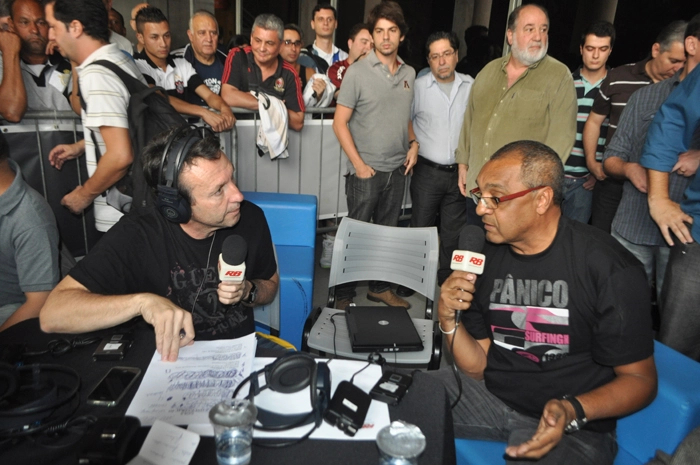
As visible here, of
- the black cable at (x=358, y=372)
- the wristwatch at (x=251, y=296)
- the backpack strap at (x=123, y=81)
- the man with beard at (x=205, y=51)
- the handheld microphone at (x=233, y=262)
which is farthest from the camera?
the man with beard at (x=205, y=51)

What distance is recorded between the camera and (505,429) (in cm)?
210

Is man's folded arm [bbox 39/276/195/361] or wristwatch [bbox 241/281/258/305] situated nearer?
man's folded arm [bbox 39/276/195/361]

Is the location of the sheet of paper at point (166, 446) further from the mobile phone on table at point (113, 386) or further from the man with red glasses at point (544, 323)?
the man with red glasses at point (544, 323)

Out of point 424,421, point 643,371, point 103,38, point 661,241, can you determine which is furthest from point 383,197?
point 424,421

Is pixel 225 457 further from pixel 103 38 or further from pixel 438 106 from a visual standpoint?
pixel 438 106

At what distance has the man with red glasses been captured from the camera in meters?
1.84

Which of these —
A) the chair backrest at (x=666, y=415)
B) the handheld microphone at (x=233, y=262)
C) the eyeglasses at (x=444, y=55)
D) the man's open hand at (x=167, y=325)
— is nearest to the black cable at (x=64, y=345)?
the man's open hand at (x=167, y=325)

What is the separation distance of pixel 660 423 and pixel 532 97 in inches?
98.2

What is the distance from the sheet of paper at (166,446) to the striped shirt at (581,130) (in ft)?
12.2

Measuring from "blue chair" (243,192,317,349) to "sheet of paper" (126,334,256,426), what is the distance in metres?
1.44

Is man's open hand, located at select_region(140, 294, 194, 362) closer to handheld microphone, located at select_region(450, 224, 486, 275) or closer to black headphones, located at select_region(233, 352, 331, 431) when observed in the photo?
black headphones, located at select_region(233, 352, 331, 431)

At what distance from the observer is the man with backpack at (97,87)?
2734 millimetres

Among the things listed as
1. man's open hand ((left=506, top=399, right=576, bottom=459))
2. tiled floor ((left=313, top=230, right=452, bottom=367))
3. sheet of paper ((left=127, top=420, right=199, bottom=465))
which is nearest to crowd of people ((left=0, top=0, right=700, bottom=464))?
man's open hand ((left=506, top=399, right=576, bottom=459))

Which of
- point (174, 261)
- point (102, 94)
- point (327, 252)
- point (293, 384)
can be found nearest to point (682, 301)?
point (293, 384)
